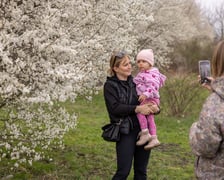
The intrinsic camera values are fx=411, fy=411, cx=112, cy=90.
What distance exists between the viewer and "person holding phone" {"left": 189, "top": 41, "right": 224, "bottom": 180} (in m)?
2.78

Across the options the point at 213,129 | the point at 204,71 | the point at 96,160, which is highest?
the point at 204,71

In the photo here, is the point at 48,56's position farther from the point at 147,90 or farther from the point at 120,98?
the point at 147,90

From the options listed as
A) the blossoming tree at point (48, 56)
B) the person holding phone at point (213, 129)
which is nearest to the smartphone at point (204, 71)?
the person holding phone at point (213, 129)

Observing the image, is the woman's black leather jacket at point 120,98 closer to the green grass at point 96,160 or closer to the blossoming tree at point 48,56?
the blossoming tree at point 48,56

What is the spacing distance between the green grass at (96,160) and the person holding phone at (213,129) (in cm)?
314

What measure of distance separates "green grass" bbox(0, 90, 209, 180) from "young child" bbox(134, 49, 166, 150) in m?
1.95

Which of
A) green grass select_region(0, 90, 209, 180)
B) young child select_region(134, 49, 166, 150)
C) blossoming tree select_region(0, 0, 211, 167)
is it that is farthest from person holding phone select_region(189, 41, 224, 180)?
green grass select_region(0, 90, 209, 180)

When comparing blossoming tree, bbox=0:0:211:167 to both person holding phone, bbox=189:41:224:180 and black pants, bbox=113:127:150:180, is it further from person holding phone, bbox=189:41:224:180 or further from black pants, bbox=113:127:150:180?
person holding phone, bbox=189:41:224:180

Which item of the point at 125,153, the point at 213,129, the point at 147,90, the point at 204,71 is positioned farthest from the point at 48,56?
the point at 213,129

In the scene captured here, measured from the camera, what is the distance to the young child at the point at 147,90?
4.10 m

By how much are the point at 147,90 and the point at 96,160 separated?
308cm

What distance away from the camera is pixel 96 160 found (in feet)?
22.6

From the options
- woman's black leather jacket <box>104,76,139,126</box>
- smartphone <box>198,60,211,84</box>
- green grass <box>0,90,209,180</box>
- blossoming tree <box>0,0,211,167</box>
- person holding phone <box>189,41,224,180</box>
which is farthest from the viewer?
green grass <box>0,90,209,180</box>

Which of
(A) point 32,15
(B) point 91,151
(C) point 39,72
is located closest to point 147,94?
(C) point 39,72
